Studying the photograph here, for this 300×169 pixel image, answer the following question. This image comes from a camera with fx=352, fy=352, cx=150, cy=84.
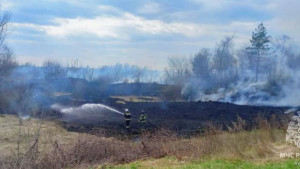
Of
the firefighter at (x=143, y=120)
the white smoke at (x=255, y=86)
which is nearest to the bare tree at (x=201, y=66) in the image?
the white smoke at (x=255, y=86)

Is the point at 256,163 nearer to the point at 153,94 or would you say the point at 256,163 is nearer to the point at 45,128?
the point at 45,128

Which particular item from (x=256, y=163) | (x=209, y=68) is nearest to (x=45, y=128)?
(x=256, y=163)

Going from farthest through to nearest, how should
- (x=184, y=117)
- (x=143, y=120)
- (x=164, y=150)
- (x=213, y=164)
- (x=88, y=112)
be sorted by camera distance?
1. (x=88, y=112)
2. (x=184, y=117)
3. (x=143, y=120)
4. (x=164, y=150)
5. (x=213, y=164)

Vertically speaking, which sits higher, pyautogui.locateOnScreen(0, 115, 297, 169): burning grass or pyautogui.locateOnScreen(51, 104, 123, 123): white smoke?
pyautogui.locateOnScreen(0, 115, 297, 169): burning grass

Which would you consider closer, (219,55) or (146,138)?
(146,138)

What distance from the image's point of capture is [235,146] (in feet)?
36.1

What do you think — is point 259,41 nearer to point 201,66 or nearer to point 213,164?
point 201,66

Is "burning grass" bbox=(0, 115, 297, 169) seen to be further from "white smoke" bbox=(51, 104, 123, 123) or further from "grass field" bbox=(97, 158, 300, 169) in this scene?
"white smoke" bbox=(51, 104, 123, 123)

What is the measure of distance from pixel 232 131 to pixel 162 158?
2.72 metres

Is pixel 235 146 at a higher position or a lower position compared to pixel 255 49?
lower

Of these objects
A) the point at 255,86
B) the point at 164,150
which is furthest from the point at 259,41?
the point at 164,150

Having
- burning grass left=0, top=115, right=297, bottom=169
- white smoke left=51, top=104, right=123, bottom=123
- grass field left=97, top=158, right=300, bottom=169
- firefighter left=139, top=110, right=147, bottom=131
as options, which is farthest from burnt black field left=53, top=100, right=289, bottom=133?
grass field left=97, top=158, right=300, bottom=169

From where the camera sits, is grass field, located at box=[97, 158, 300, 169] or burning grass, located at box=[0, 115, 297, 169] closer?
grass field, located at box=[97, 158, 300, 169]

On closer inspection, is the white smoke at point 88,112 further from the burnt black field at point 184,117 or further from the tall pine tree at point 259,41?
the tall pine tree at point 259,41
